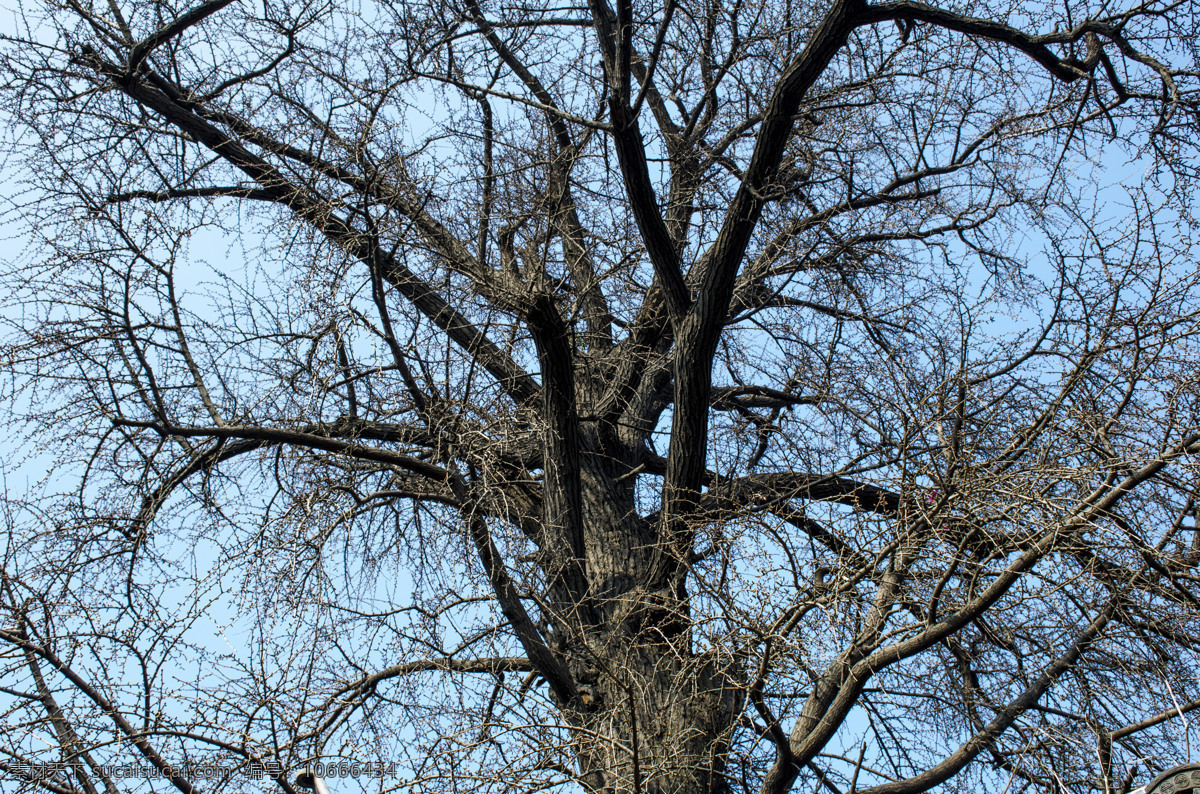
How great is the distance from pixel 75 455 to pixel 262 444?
1029 millimetres

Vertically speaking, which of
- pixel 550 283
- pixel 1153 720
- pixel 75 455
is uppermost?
pixel 550 283

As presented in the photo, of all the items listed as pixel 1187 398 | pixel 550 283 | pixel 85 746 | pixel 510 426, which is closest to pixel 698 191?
pixel 550 283

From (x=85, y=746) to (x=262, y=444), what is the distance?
236 centimetres

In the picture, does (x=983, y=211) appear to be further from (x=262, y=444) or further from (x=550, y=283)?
(x=262, y=444)

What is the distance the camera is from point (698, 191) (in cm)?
666

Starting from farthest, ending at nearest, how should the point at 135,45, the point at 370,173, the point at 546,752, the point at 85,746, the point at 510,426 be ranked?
the point at 135,45 → the point at 510,426 → the point at 370,173 → the point at 546,752 → the point at 85,746

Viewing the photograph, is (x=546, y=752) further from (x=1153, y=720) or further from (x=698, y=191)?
(x=698, y=191)

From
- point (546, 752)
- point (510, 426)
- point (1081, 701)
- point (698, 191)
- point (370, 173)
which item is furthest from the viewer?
point (698, 191)

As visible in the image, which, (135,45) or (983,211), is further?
(983,211)

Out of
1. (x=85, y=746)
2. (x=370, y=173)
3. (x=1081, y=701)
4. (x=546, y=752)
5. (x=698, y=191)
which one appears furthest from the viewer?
(x=698, y=191)

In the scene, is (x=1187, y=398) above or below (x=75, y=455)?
below

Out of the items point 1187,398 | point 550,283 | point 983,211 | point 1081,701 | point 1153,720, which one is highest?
point 983,211

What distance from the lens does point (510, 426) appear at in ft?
17.2

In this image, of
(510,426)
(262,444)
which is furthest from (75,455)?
(510,426)
